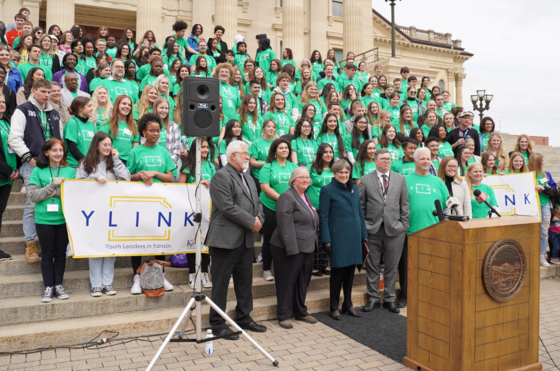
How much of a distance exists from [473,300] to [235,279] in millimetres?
2903

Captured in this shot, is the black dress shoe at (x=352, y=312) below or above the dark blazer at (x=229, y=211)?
below

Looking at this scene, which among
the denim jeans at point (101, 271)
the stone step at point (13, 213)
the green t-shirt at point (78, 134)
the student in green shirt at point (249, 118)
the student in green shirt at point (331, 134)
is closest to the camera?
the denim jeans at point (101, 271)

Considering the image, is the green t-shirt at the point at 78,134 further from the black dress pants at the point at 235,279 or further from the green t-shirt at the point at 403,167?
the green t-shirt at the point at 403,167

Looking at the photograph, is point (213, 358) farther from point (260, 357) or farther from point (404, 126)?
point (404, 126)

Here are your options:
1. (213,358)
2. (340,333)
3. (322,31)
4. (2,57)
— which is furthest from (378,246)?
(322,31)

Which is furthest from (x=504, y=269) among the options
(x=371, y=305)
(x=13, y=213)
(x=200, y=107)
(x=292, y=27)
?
(x=292, y=27)

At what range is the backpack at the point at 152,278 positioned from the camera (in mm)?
5863

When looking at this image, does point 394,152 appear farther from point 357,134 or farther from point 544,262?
point 544,262

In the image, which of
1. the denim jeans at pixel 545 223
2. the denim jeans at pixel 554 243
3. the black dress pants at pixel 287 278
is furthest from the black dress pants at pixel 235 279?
the denim jeans at pixel 554 243

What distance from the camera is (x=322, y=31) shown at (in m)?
33.0

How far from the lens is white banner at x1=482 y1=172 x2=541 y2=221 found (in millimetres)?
8922

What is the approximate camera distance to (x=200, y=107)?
4.84 m

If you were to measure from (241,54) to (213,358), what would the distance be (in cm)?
1114

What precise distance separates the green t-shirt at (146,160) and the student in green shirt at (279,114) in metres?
3.27
